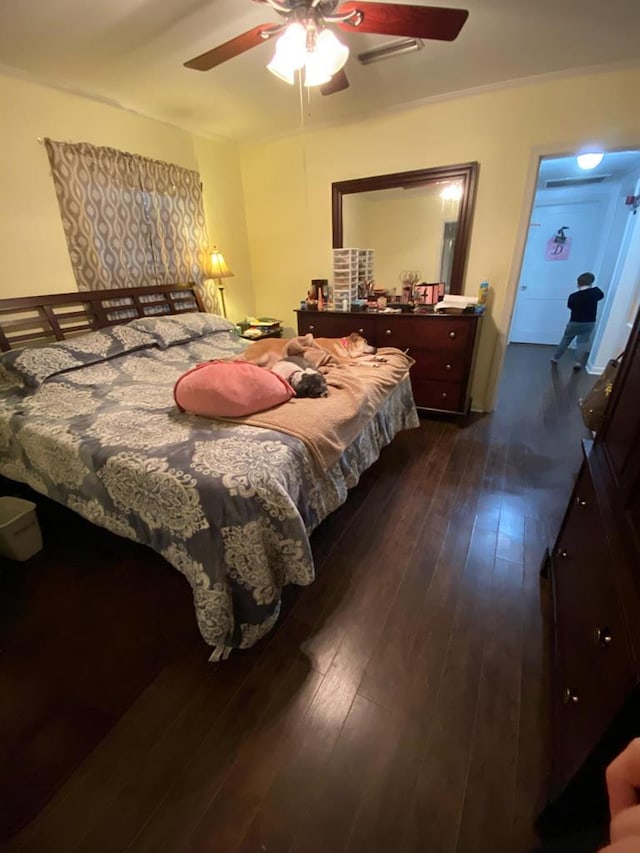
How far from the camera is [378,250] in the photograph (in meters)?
3.46

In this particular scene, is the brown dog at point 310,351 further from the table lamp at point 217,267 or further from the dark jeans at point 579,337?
the dark jeans at point 579,337

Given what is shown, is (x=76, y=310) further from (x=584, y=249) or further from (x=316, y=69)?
(x=584, y=249)

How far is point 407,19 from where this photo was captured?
57.4 inches

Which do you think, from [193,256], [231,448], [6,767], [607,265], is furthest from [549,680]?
[607,265]

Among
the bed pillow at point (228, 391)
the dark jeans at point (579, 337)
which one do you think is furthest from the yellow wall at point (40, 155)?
the dark jeans at point (579, 337)

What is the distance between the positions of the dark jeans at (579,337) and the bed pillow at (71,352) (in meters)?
4.98


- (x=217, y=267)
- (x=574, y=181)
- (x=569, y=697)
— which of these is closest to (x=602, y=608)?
(x=569, y=697)

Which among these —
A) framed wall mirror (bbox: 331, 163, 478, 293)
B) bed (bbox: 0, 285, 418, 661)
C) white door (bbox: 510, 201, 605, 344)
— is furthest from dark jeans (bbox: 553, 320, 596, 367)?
bed (bbox: 0, 285, 418, 661)

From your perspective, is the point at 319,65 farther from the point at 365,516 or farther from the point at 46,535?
the point at 46,535

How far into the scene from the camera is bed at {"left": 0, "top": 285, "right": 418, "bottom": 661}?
1218 millimetres

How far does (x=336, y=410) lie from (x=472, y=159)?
2576 millimetres

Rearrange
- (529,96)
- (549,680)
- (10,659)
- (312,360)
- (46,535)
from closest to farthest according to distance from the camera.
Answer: (549,680) < (10,659) < (46,535) < (312,360) < (529,96)

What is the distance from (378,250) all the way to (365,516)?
261 centimetres

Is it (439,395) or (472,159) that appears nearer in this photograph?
(472,159)
